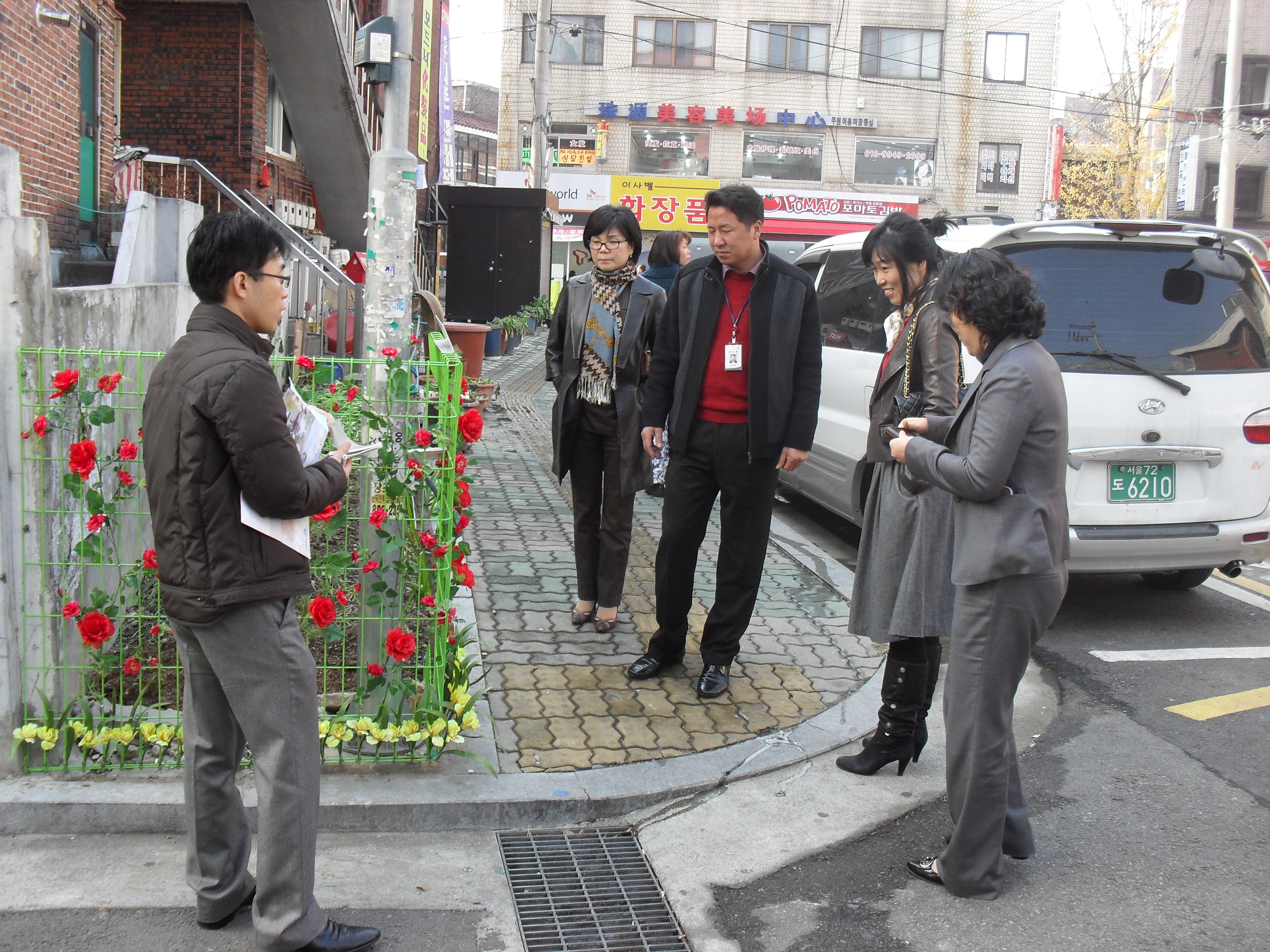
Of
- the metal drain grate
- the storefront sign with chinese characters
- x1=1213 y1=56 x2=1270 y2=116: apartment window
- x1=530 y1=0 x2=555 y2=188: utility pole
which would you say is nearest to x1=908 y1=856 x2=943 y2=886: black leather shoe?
the metal drain grate

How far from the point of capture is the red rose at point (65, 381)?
11.2 feet

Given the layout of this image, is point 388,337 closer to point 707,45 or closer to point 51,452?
point 51,452

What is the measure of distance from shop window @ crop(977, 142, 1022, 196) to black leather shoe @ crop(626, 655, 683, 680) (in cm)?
3422

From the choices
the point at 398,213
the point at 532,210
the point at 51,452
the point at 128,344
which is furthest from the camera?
the point at 532,210

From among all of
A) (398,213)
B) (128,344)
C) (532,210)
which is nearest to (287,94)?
(532,210)

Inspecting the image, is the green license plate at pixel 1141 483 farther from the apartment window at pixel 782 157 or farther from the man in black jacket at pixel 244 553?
the apartment window at pixel 782 157

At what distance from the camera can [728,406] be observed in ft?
15.1

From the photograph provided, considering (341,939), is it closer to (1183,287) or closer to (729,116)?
(1183,287)

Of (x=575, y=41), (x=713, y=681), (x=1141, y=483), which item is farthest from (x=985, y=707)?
(x=575, y=41)

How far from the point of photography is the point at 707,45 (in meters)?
35.4

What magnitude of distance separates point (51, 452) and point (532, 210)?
16598mm

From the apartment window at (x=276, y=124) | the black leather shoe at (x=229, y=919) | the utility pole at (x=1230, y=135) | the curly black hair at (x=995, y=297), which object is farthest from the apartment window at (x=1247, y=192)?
the black leather shoe at (x=229, y=919)

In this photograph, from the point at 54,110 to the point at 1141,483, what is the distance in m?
9.58

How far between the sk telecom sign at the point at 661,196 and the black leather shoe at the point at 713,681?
29820 mm
